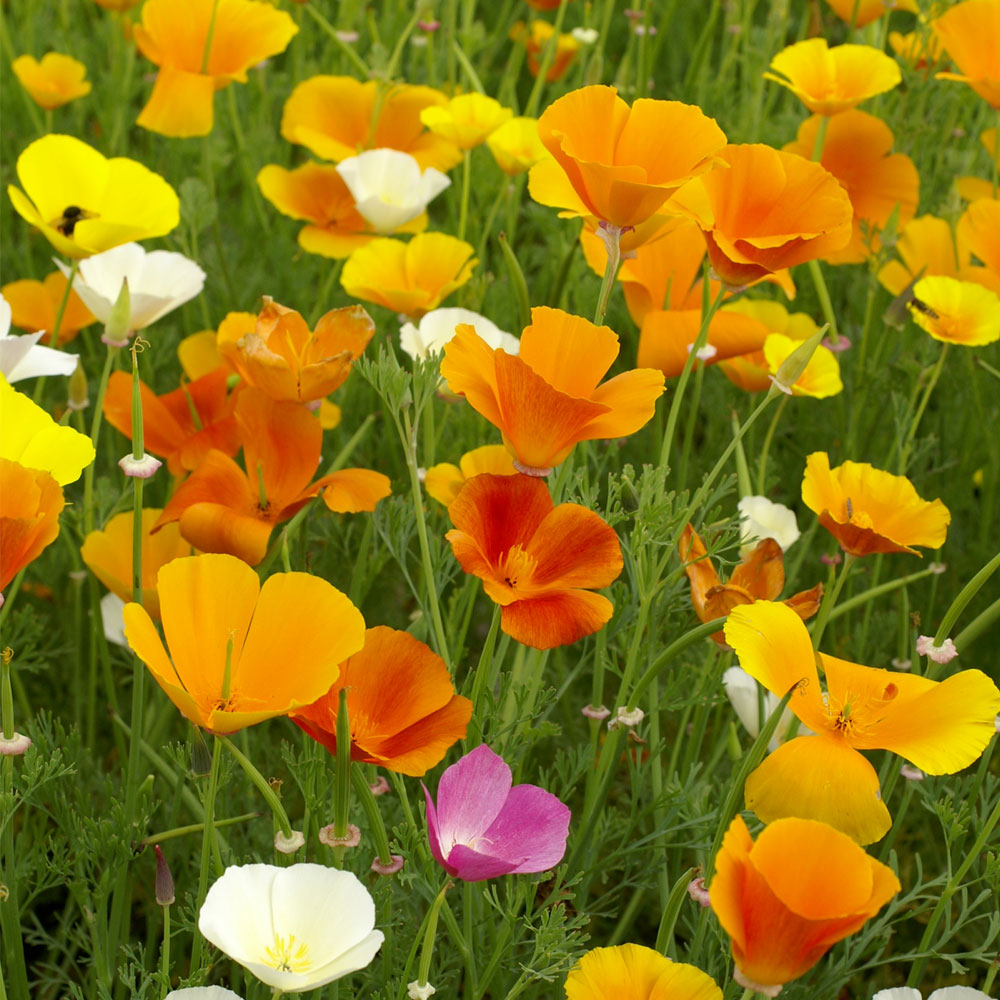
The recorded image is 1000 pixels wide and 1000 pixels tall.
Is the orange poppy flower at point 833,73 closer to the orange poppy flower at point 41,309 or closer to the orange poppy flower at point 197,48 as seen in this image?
the orange poppy flower at point 197,48

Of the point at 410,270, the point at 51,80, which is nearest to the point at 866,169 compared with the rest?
the point at 410,270

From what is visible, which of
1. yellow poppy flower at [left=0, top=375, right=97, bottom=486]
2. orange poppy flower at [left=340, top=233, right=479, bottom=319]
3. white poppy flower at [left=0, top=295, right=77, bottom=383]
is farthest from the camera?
orange poppy flower at [left=340, top=233, right=479, bottom=319]

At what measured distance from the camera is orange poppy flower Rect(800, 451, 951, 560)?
100 cm

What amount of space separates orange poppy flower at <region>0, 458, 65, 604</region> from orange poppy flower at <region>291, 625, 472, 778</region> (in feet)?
0.65

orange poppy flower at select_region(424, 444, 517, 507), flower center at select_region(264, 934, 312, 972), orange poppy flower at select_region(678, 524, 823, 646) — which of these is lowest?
flower center at select_region(264, 934, 312, 972)

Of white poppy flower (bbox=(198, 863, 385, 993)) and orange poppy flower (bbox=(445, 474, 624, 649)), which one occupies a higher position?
orange poppy flower (bbox=(445, 474, 624, 649))

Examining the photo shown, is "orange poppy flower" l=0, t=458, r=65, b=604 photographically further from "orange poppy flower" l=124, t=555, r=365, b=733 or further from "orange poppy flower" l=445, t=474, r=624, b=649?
"orange poppy flower" l=445, t=474, r=624, b=649

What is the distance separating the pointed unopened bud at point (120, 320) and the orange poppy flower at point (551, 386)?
364 mm

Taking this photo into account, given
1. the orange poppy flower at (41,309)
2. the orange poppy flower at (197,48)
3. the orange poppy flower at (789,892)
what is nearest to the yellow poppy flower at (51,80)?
the orange poppy flower at (197,48)

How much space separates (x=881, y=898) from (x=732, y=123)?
5.20 feet

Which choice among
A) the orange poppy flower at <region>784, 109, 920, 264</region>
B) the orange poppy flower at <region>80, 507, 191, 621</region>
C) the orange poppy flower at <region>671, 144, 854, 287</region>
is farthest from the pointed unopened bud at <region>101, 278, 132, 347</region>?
the orange poppy flower at <region>784, 109, 920, 264</region>

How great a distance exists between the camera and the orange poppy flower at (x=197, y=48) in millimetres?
1559

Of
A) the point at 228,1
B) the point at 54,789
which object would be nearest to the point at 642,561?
the point at 54,789

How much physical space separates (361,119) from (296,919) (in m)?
1.30
